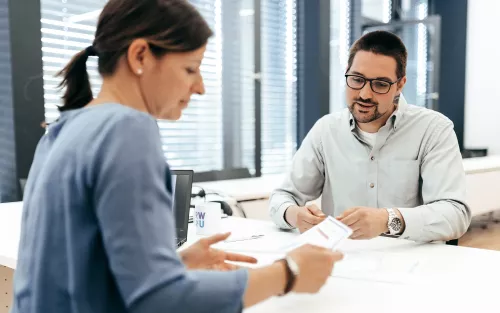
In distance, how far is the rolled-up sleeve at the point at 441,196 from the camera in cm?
149

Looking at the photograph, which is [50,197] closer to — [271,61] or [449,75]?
[271,61]

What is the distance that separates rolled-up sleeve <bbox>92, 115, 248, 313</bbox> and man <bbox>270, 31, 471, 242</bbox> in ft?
3.18

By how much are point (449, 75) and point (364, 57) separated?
13.1ft

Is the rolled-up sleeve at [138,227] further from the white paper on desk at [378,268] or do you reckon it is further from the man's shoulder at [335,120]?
the man's shoulder at [335,120]

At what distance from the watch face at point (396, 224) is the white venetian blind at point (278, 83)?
255 cm

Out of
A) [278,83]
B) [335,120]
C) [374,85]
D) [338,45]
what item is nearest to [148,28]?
[374,85]

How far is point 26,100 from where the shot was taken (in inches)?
94.7

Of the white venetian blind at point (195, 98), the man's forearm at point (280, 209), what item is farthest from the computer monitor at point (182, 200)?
the white venetian blind at point (195, 98)

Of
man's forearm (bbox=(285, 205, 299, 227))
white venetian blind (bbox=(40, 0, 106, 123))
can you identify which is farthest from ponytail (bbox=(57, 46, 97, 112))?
white venetian blind (bbox=(40, 0, 106, 123))

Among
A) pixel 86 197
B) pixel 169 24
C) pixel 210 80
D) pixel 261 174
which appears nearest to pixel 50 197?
pixel 86 197

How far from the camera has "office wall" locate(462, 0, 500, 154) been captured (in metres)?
5.06

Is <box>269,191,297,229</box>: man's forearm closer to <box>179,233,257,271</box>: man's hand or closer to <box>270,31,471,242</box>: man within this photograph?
<box>270,31,471,242</box>: man

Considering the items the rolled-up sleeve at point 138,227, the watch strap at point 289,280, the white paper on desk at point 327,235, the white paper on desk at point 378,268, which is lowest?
the white paper on desk at point 378,268

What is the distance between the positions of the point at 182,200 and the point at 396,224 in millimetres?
708
